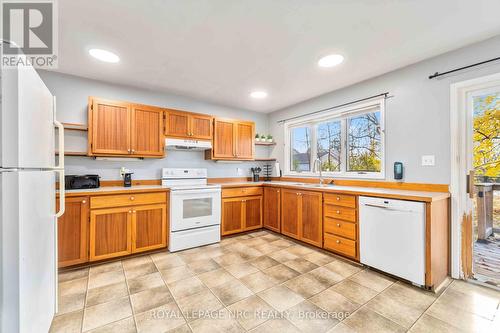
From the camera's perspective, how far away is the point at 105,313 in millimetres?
1728

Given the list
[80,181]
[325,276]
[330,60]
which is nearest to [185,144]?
[80,181]

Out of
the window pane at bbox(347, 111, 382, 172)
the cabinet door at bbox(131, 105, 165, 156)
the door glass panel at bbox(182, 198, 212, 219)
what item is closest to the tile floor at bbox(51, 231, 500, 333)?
the door glass panel at bbox(182, 198, 212, 219)

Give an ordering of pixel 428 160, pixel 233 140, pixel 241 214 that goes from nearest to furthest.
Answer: pixel 428 160
pixel 241 214
pixel 233 140

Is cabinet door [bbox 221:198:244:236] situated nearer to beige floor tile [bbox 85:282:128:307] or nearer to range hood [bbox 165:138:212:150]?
range hood [bbox 165:138:212:150]

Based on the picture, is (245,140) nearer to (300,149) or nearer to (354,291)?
(300,149)

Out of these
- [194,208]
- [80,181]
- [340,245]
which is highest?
[80,181]

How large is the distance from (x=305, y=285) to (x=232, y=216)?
5.75 feet

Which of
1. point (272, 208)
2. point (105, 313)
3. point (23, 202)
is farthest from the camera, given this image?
point (272, 208)

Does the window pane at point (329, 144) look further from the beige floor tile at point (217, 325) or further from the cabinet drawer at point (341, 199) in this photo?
the beige floor tile at point (217, 325)

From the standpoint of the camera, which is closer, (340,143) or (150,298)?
(150,298)

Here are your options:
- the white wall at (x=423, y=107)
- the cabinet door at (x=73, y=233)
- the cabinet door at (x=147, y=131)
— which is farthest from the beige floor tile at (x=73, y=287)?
the white wall at (x=423, y=107)

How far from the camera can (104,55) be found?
7.72ft

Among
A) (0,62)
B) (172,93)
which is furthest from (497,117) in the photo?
(172,93)

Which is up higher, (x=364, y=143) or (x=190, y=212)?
(x=364, y=143)
